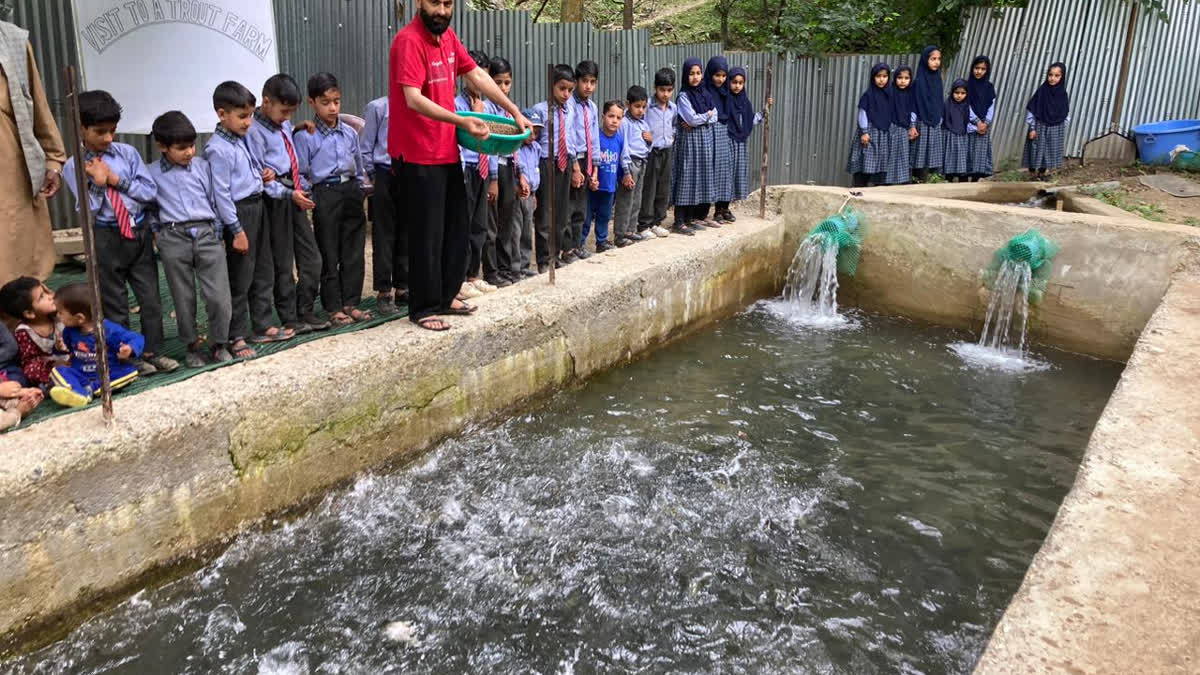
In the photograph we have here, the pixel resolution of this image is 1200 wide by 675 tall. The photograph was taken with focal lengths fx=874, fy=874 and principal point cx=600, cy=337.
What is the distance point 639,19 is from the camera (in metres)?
15.9

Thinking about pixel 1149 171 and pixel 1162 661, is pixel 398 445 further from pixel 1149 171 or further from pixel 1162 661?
pixel 1149 171

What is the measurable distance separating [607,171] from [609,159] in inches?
3.6

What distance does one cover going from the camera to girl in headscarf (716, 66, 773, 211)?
7.56 meters

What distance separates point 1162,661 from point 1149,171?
979 cm

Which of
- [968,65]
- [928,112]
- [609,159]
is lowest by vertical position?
[609,159]

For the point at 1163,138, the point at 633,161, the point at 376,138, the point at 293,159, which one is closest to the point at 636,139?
the point at 633,161

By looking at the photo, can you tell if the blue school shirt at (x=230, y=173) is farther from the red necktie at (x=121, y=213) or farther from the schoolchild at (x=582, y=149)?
the schoolchild at (x=582, y=149)

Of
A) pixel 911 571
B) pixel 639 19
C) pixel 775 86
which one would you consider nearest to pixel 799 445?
pixel 911 571

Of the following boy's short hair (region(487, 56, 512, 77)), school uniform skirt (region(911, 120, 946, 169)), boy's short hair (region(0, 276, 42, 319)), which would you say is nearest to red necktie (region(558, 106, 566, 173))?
boy's short hair (region(487, 56, 512, 77))

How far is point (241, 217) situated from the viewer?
4090 millimetres

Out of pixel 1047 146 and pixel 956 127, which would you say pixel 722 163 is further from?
pixel 1047 146

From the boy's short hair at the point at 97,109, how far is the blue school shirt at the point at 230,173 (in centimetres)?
39

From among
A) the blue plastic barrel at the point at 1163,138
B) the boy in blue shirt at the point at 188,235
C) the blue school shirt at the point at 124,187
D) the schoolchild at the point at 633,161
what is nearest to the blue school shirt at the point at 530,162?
the schoolchild at the point at 633,161

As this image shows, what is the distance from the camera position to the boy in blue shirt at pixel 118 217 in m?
3.65
